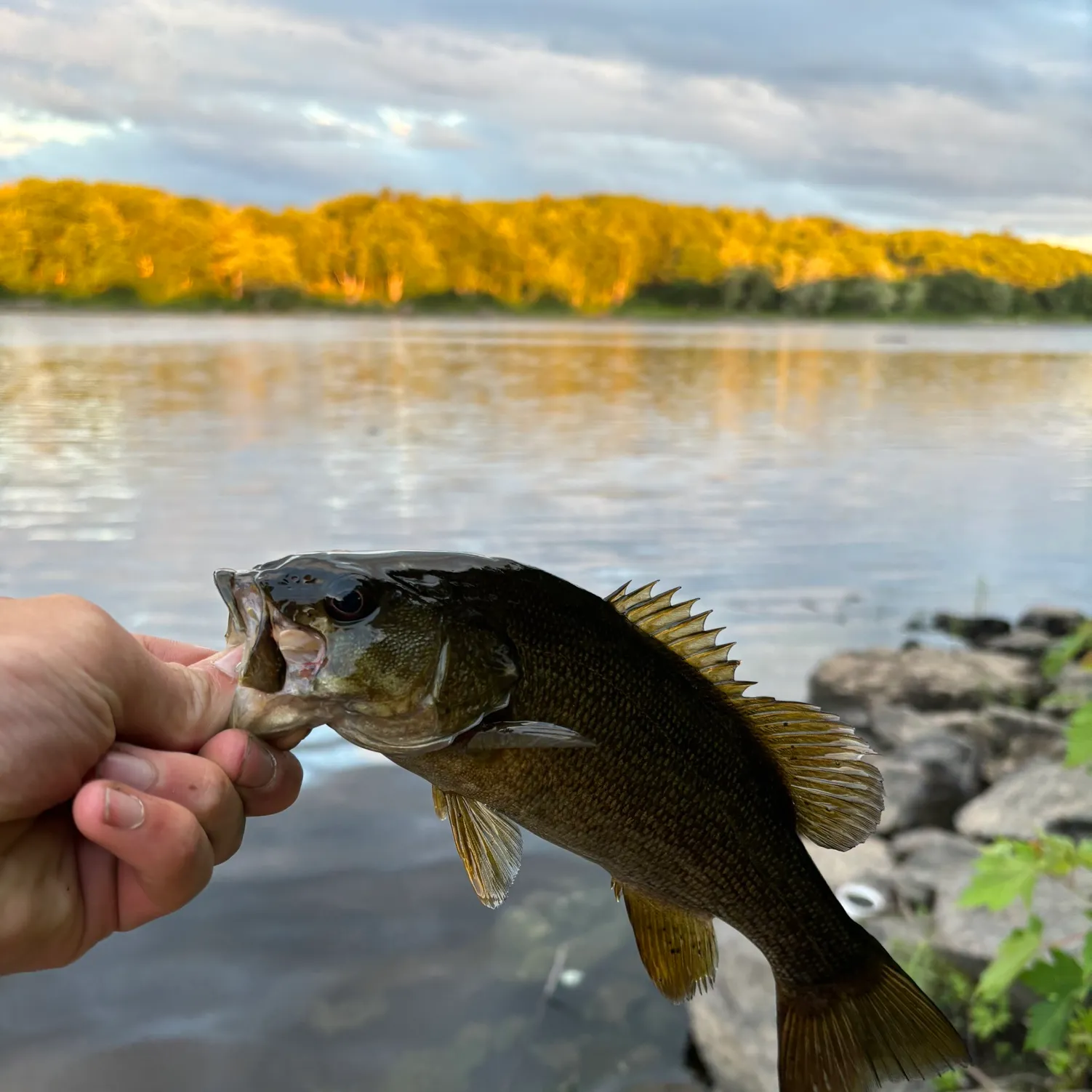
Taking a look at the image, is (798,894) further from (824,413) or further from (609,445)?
(824,413)

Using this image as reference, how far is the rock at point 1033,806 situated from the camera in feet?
21.6

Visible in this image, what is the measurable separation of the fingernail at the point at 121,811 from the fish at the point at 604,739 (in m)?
0.31

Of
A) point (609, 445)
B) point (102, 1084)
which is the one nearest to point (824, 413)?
point (609, 445)

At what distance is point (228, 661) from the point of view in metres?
2.06

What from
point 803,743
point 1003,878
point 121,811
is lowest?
point 1003,878

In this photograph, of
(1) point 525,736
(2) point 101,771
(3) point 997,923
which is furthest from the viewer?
(3) point 997,923

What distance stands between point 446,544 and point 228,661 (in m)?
10.9

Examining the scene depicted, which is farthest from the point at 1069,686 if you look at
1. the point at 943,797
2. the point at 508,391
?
the point at 508,391

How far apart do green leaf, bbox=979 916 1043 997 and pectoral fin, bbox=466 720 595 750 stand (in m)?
2.14

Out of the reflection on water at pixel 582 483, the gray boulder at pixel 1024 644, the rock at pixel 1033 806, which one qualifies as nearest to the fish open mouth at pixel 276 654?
the rock at pixel 1033 806

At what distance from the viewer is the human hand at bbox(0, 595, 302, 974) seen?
189 centimetres

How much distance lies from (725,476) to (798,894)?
18629 mm

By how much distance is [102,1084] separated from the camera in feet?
18.5

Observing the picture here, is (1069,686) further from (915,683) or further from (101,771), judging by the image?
(101,771)
